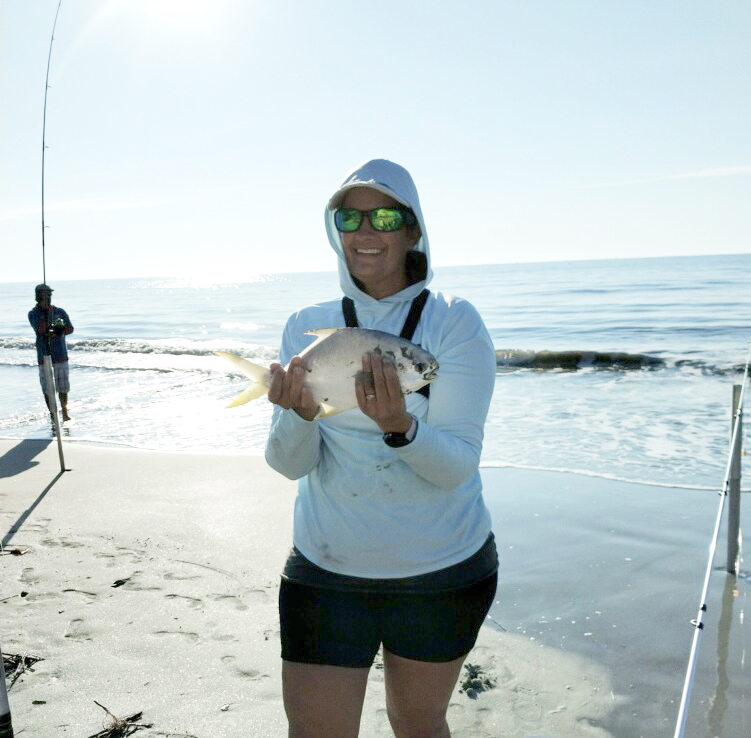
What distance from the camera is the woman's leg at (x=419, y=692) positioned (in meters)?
2.17

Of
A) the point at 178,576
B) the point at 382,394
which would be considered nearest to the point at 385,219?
the point at 382,394

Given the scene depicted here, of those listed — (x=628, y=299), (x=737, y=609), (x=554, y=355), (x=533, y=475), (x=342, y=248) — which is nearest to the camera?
(x=342, y=248)

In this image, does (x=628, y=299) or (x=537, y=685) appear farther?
(x=628, y=299)

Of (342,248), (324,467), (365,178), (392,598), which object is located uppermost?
(365,178)

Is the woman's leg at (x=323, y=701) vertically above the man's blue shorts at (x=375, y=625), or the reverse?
the man's blue shorts at (x=375, y=625)

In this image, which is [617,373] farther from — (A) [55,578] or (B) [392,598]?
(B) [392,598]

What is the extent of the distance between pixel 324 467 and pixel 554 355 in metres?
18.6

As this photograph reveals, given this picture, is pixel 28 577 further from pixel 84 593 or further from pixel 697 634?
pixel 697 634

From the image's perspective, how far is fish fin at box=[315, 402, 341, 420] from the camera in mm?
2100

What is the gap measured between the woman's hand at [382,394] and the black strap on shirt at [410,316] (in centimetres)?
24

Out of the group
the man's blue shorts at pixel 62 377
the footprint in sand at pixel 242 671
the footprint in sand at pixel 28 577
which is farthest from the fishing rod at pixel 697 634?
the man's blue shorts at pixel 62 377

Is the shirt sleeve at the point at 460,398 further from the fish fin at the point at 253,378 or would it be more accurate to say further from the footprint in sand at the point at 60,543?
the footprint in sand at the point at 60,543

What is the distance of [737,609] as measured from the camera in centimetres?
453

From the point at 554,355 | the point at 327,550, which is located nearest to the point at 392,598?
the point at 327,550
